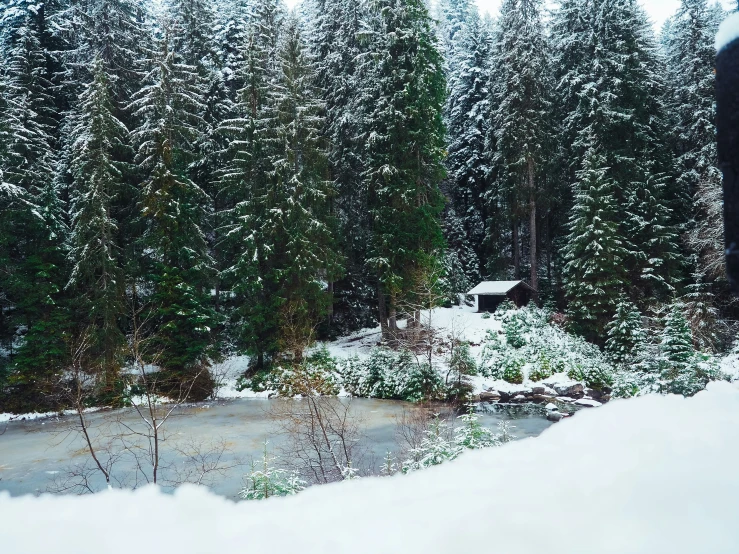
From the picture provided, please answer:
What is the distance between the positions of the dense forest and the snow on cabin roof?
1.34 metres

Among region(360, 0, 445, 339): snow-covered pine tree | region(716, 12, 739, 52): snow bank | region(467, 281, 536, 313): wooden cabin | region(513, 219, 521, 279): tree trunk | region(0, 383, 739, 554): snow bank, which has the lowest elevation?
region(467, 281, 536, 313): wooden cabin

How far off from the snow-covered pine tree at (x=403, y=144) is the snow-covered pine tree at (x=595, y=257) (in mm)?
5878

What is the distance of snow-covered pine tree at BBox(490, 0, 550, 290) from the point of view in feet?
83.8

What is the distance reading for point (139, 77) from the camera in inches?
957

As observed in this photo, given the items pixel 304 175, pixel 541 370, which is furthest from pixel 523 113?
pixel 541 370

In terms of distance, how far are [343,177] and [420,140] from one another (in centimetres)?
464

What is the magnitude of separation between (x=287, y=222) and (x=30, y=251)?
9.92m

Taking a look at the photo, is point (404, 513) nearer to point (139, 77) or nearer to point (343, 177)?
point (343, 177)

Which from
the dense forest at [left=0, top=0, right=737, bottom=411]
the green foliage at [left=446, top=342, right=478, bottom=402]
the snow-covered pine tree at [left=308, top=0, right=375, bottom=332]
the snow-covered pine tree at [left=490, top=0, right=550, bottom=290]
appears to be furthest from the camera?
the snow-covered pine tree at [left=490, top=0, right=550, bottom=290]

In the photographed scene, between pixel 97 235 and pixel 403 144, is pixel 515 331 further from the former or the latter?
pixel 97 235

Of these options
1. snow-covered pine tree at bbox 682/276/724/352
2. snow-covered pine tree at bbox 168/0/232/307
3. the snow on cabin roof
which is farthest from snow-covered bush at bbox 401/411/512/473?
snow-covered pine tree at bbox 168/0/232/307

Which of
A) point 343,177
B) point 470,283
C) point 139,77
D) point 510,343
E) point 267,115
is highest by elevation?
point 139,77

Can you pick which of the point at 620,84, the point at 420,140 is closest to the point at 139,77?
the point at 420,140

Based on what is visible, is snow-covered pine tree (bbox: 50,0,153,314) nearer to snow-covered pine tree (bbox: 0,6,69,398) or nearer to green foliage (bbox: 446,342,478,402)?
snow-covered pine tree (bbox: 0,6,69,398)
